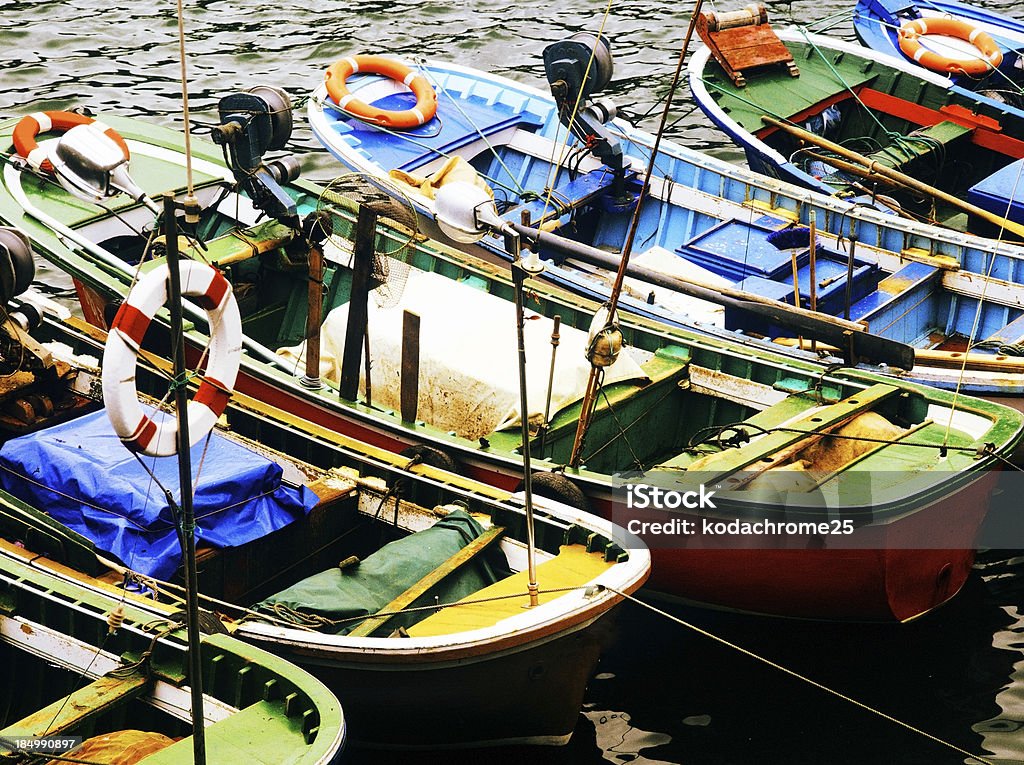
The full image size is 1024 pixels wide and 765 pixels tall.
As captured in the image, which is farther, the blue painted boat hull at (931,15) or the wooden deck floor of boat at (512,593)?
the blue painted boat hull at (931,15)

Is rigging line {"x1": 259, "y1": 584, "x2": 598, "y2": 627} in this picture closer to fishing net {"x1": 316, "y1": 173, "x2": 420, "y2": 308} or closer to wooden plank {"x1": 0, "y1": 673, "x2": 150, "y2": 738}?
wooden plank {"x1": 0, "y1": 673, "x2": 150, "y2": 738}

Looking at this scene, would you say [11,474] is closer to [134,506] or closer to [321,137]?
[134,506]

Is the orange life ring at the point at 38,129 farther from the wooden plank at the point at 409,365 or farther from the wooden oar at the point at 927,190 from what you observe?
the wooden oar at the point at 927,190

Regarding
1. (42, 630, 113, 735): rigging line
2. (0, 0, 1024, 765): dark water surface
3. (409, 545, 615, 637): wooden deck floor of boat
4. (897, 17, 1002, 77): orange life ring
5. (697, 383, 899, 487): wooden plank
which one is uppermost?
(897, 17, 1002, 77): orange life ring

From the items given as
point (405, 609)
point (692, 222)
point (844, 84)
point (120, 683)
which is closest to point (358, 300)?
point (405, 609)

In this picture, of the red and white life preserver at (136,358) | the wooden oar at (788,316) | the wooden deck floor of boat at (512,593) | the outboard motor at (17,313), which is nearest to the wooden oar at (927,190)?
the wooden oar at (788,316)

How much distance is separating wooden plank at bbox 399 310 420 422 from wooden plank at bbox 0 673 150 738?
111 inches

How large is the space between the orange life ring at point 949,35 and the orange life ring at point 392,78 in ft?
17.0

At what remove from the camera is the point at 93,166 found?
25.0 feet

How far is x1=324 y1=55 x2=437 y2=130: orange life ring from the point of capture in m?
13.6

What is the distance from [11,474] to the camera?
8688mm

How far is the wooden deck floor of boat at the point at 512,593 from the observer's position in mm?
7855

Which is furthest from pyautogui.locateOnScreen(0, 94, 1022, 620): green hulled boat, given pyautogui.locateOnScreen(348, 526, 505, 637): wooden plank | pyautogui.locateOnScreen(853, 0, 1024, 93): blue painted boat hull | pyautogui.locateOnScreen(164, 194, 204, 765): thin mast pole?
pyautogui.locateOnScreen(853, 0, 1024, 93): blue painted boat hull

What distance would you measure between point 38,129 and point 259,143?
1.78m
